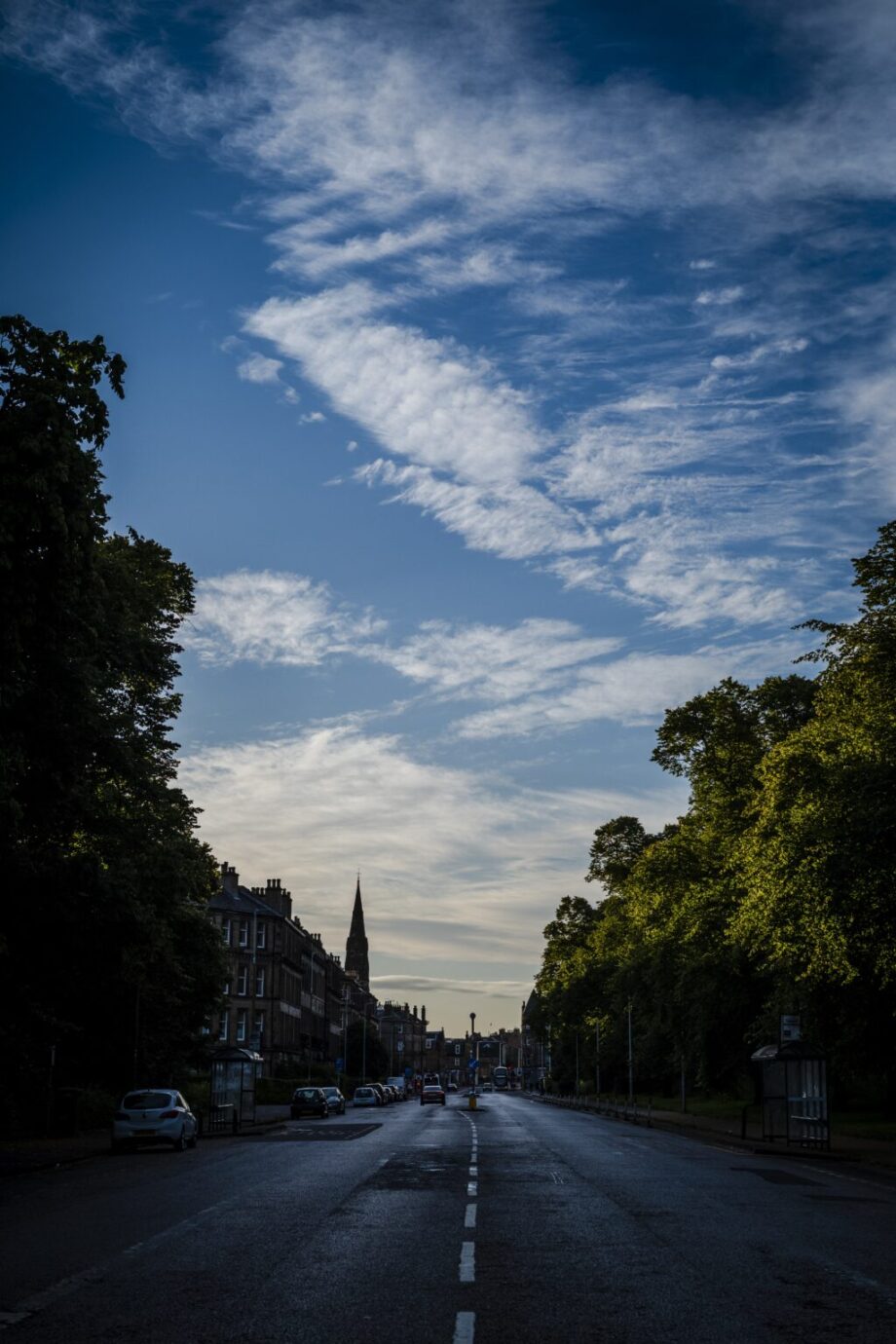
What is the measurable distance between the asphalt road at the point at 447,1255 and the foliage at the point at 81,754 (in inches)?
288

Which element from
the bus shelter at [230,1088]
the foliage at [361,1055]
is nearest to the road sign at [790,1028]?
the bus shelter at [230,1088]

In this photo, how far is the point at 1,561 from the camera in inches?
842

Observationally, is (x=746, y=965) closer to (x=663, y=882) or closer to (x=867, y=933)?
(x=663, y=882)

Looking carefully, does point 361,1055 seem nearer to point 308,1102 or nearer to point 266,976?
point 266,976

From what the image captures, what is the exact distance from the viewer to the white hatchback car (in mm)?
31788

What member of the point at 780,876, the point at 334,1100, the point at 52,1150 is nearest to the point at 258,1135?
the point at 52,1150

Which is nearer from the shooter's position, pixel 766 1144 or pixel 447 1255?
pixel 447 1255

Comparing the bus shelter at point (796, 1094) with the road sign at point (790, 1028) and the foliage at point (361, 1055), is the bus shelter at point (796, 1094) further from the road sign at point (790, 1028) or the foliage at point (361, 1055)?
the foliage at point (361, 1055)

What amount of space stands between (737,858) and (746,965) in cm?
823

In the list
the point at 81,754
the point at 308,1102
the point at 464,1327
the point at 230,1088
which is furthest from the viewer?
the point at 308,1102

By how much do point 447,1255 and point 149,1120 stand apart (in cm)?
2080

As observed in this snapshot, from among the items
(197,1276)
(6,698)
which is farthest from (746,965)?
(197,1276)

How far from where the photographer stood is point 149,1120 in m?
31.9

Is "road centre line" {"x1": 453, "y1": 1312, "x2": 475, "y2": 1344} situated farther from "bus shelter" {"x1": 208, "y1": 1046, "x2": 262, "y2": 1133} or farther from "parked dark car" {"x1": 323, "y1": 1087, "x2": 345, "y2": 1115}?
"parked dark car" {"x1": 323, "y1": 1087, "x2": 345, "y2": 1115}
